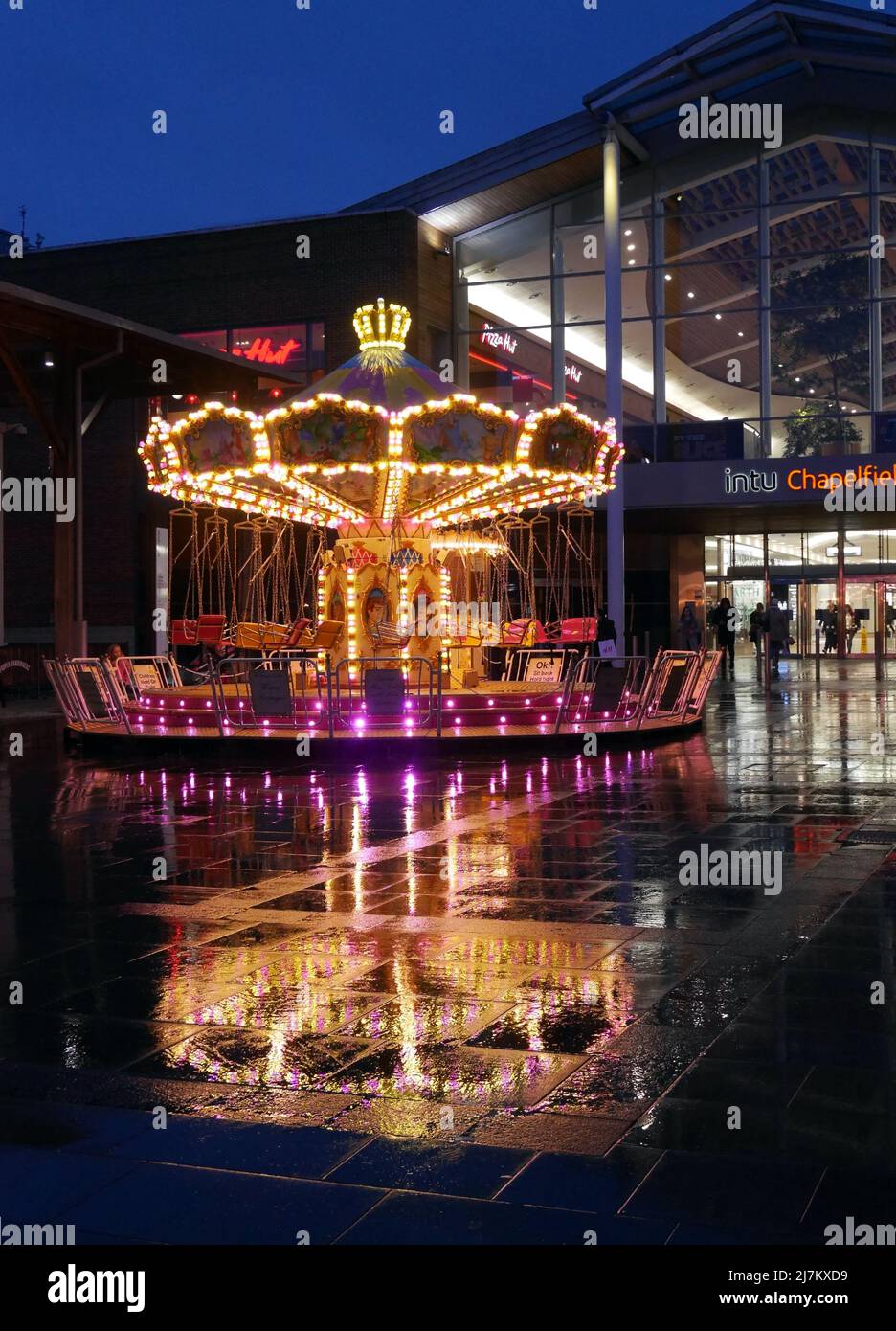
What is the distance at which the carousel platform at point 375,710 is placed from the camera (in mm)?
16781

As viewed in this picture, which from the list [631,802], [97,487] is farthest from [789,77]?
[631,802]

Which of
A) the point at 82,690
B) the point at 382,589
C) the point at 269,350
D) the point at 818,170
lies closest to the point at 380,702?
the point at 82,690

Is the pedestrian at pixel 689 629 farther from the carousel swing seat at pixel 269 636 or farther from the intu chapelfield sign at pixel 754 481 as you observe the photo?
the carousel swing seat at pixel 269 636

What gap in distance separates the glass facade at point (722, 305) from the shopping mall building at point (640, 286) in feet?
0.16

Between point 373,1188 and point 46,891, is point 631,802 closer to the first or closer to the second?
point 46,891

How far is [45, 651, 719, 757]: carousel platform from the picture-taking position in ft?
55.1

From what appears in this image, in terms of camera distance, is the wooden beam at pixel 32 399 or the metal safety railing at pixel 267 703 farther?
the wooden beam at pixel 32 399

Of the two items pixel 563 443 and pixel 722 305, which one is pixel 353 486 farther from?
pixel 722 305

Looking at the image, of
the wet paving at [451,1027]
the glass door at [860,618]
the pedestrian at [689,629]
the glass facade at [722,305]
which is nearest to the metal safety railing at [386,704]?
the wet paving at [451,1027]

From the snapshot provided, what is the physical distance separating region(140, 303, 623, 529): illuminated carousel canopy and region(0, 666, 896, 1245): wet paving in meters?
8.88

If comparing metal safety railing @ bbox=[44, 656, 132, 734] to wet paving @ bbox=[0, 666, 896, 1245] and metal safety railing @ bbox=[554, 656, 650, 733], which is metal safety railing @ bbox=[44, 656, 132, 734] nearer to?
metal safety railing @ bbox=[554, 656, 650, 733]

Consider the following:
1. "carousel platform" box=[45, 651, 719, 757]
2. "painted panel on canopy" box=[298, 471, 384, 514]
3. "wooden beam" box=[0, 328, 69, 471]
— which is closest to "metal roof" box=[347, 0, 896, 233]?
"wooden beam" box=[0, 328, 69, 471]

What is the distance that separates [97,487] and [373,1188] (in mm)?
33749
